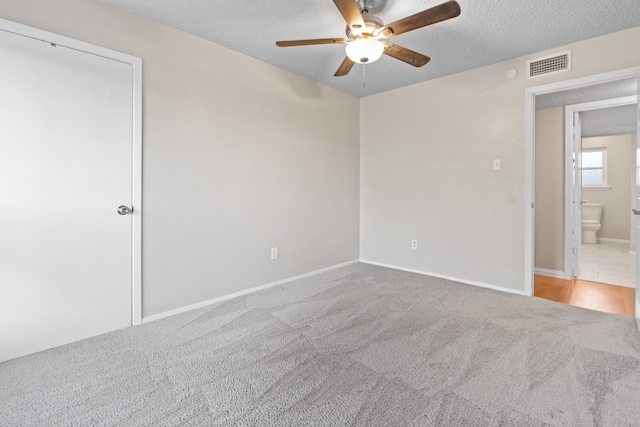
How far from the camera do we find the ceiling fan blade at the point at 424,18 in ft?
5.30

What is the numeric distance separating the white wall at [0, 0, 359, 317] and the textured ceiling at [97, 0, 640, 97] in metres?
0.20

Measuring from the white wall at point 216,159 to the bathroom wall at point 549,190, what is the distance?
2.70 metres

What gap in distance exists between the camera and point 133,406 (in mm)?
1482

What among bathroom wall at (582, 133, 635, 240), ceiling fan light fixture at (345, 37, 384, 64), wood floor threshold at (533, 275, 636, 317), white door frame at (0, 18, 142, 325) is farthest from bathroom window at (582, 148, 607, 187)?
white door frame at (0, 18, 142, 325)

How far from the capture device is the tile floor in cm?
365

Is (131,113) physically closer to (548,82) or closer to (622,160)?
(548,82)

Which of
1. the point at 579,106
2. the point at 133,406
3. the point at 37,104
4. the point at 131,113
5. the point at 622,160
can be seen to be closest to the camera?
the point at 133,406

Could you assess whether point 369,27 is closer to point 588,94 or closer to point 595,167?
point 588,94

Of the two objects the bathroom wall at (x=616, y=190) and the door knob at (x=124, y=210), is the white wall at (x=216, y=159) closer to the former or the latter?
the door knob at (x=124, y=210)

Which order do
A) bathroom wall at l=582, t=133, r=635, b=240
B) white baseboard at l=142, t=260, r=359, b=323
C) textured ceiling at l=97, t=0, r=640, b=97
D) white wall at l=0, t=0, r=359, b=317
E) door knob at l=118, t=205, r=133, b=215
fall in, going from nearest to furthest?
1. textured ceiling at l=97, t=0, r=640, b=97
2. door knob at l=118, t=205, r=133, b=215
3. white wall at l=0, t=0, r=359, b=317
4. white baseboard at l=142, t=260, r=359, b=323
5. bathroom wall at l=582, t=133, r=635, b=240

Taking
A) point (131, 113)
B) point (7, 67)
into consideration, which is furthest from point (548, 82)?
point (7, 67)

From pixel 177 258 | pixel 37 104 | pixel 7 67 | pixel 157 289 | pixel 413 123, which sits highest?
pixel 413 123

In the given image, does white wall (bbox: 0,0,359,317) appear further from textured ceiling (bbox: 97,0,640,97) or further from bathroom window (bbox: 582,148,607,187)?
bathroom window (bbox: 582,148,607,187)

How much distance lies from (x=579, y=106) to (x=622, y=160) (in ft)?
11.0
